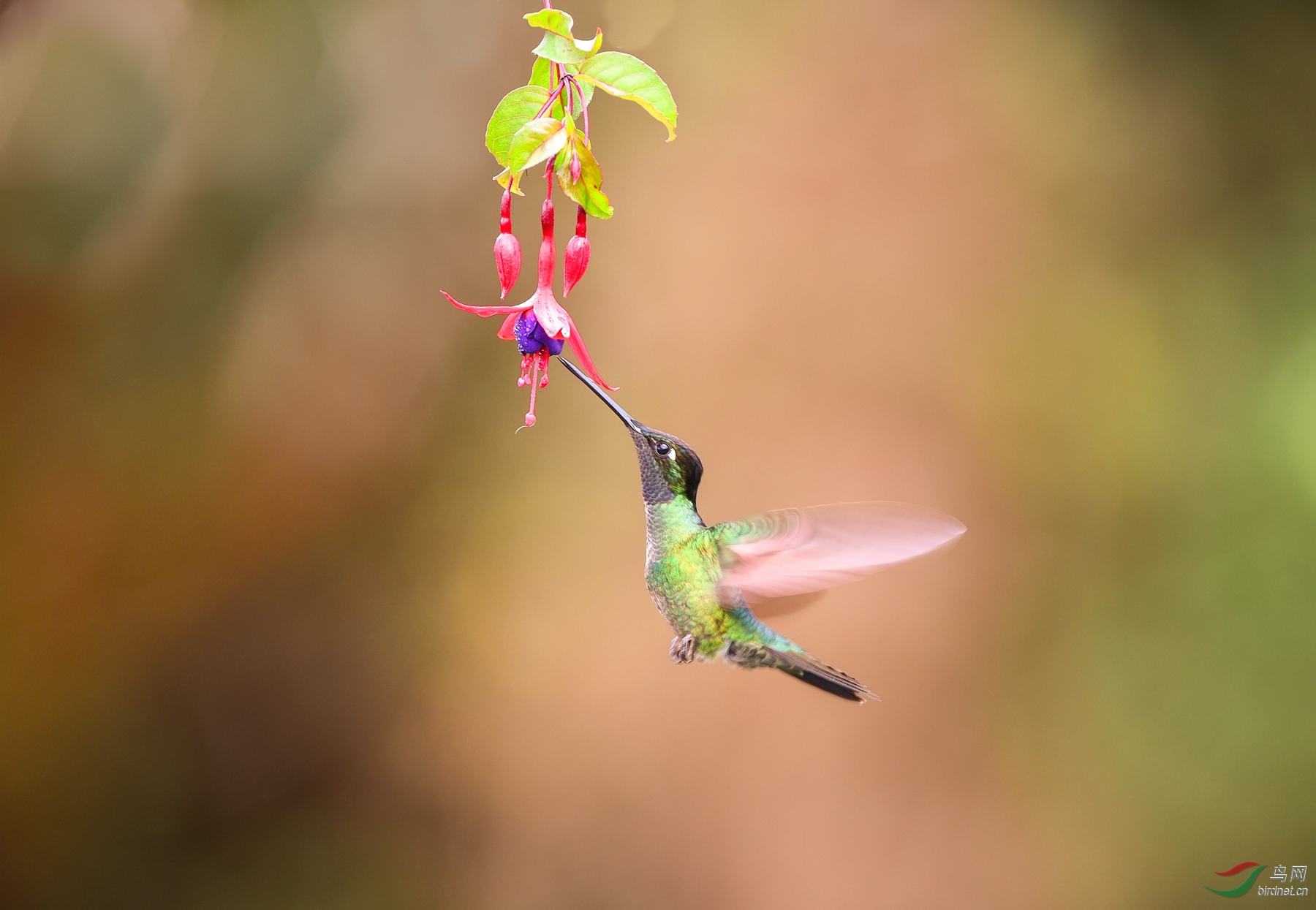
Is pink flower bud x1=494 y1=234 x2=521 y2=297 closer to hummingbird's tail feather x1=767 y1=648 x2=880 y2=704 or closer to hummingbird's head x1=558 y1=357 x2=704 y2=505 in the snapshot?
hummingbird's head x1=558 y1=357 x2=704 y2=505

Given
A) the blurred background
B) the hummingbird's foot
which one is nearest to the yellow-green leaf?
the hummingbird's foot

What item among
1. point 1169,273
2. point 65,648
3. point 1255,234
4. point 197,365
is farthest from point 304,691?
point 1255,234

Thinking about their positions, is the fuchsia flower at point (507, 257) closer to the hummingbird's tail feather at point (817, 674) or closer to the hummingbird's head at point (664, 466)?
the hummingbird's head at point (664, 466)

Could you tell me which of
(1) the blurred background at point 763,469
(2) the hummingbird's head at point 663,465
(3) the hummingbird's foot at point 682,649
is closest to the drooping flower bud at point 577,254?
(2) the hummingbird's head at point 663,465

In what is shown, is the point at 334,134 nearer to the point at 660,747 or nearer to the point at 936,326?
the point at 936,326

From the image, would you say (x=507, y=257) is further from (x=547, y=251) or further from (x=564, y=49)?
(x=564, y=49)
